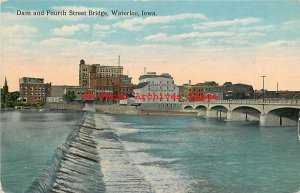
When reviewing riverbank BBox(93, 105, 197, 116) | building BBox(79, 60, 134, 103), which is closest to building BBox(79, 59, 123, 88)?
building BBox(79, 60, 134, 103)

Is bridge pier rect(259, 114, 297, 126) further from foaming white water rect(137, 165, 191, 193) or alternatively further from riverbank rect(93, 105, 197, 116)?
foaming white water rect(137, 165, 191, 193)

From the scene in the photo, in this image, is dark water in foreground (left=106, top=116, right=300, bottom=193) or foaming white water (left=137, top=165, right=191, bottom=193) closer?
foaming white water (left=137, top=165, right=191, bottom=193)

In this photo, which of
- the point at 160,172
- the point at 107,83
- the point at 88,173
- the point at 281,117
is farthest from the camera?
the point at 107,83

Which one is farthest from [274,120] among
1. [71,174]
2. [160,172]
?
[71,174]

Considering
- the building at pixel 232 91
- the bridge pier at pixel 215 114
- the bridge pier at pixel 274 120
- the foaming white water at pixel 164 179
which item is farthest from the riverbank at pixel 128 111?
the foaming white water at pixel 164 179

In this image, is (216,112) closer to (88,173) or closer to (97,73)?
(97,73)

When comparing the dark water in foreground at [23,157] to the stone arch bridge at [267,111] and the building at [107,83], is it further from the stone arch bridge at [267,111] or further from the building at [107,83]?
the building at [107,83]

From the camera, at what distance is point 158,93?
62000 mm

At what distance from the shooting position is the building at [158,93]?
2332 inches

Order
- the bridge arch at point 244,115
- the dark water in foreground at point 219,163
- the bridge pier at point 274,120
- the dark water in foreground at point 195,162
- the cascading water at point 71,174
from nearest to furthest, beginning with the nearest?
1. the cascading water at point 71,174
2. the dark water in foreground at point 195,162
3. the dark water in foreground at point 219,163
4. the bridge pier at point 274,120
5. the bridge arch at point 244,115

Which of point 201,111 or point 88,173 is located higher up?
point 201,111

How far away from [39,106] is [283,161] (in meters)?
50.0

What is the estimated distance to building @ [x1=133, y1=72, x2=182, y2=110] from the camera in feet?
194

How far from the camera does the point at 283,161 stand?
18.1 metres
